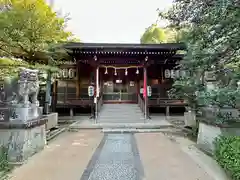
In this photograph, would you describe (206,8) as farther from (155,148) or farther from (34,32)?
(34,32)

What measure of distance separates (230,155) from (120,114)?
9732 millimetres

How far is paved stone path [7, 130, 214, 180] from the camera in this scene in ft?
13.6

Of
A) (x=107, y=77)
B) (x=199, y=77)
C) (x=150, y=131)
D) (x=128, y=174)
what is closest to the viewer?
(x=128, y=174)

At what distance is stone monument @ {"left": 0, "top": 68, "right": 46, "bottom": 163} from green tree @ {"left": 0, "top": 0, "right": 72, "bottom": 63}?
2178 mm

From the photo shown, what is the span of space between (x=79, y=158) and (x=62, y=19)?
661cm

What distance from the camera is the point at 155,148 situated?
644 cm

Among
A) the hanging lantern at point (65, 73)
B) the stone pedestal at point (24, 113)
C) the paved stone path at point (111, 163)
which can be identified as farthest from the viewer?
the hanging lantern at point (65, 73)

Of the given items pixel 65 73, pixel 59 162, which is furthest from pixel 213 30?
pixel 65 73

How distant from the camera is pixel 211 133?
572 cm

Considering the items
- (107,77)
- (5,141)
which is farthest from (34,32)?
(107,77)

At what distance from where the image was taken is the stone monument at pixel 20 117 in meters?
5.08

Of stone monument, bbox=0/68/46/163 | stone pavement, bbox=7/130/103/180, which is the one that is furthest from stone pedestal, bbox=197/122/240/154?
stone monument, bbox=0/68/46/163

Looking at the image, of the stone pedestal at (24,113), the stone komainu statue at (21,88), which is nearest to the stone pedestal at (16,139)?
the stone pedestal at (24,113)

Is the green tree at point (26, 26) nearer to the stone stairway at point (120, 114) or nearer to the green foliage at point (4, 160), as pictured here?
the green foliage at point (4, 160)
